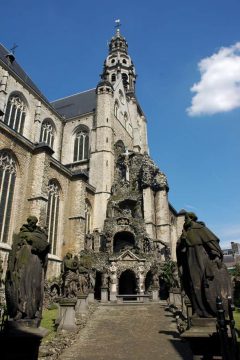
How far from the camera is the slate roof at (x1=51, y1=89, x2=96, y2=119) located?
126ft

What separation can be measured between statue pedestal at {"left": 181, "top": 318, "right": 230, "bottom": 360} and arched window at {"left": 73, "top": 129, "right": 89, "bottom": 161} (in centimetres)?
3029

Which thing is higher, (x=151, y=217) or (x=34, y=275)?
(x=151, y=217)

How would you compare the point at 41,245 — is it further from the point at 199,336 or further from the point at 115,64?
the point at 115,64

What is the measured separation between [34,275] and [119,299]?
51.9 feet

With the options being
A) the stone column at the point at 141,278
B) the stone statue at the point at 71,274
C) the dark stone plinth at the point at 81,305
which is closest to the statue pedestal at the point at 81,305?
the dark stone plinth at the point at 81,305

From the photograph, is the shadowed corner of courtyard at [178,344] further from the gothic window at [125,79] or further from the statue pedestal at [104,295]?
the gothic window at [125,79]

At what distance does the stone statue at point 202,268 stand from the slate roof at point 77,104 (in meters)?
32.6

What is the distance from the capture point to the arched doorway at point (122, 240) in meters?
27.2

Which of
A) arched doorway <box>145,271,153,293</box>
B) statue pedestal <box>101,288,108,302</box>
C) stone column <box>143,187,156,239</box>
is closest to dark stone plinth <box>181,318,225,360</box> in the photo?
statue pedestal <box>101,288,108,302</box>

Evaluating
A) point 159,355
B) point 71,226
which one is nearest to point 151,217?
point 71,226

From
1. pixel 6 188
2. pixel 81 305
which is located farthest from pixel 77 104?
pixel 81 305

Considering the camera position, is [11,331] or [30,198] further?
[30,198]

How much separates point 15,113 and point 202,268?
27009mm

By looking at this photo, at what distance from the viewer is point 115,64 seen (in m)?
46.9
